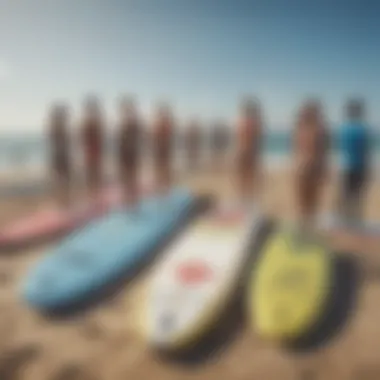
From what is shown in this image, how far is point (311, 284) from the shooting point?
211 cm

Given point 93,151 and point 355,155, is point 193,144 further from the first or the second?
point 355,155

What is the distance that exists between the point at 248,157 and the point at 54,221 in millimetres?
923

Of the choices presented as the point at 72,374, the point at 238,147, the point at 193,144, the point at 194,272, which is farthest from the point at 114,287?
the point at 193,144

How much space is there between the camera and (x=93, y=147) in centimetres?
299

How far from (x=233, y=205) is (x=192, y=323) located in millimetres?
970

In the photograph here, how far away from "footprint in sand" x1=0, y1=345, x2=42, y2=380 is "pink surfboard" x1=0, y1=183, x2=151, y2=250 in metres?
0.66

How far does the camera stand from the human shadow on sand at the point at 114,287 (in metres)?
2.15

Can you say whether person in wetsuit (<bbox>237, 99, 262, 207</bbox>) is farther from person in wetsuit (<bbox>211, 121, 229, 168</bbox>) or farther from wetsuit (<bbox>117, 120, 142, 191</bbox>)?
wetsuit (<bbox>117, 120, 142, 191</bbox>)

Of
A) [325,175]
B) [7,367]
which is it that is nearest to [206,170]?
[325,175]

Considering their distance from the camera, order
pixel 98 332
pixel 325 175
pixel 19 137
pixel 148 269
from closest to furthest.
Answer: pixel 98 332, pixel 148 269, pixel 325 175, pixel 19 137

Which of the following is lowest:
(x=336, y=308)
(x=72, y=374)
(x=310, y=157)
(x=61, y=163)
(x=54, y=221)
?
(x=72, y=374)

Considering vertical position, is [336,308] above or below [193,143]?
below

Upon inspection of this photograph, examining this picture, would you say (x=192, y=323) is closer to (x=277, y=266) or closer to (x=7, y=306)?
(x=277, y=266)

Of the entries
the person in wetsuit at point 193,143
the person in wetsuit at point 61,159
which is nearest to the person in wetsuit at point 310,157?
the person in wetsuit at point 193,143
